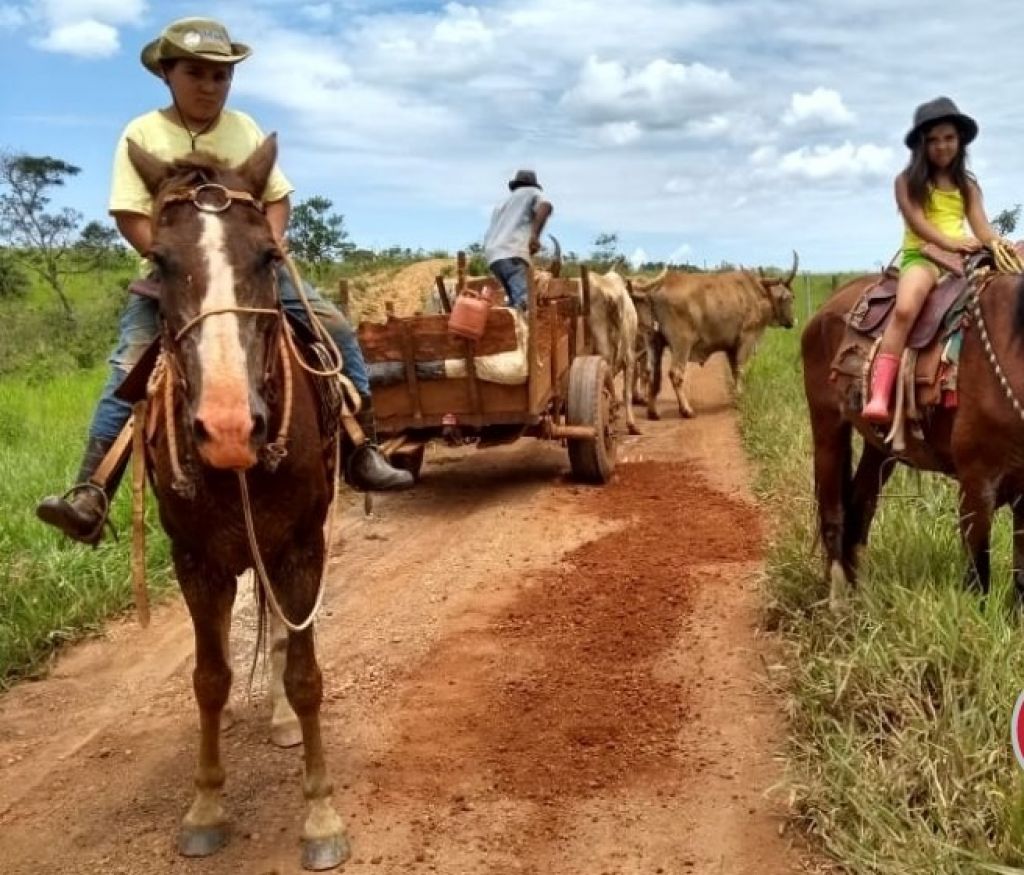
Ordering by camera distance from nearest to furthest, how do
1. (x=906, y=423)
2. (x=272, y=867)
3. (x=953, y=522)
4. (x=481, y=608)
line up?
(x=272, y=867) < (x=906, y=423) < (x=953, y=522) < (x=481, y=608)

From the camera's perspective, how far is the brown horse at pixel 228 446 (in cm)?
317

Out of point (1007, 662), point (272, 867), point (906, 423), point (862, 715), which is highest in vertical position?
point (906, 423)

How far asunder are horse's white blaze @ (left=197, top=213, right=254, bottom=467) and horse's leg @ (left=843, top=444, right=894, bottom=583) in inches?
152

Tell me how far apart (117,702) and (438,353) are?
3.95 metres

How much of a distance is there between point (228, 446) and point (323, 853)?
5.50ft

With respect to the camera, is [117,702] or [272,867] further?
[117,702]

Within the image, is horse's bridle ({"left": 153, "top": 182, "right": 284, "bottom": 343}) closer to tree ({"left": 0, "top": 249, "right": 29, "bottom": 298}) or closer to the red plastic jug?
the red plastic jug

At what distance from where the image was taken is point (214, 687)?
13.4 feet

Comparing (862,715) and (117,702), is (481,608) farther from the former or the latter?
(862,715)

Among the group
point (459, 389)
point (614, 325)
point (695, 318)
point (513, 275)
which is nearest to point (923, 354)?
point (459, 389)

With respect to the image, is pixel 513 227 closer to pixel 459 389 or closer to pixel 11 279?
pixel 459 389

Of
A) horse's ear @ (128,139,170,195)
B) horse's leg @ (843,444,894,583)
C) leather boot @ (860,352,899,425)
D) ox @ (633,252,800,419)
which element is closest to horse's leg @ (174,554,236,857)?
horse's ear @ (128,139,170,195)

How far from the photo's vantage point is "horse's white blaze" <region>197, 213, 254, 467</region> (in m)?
3.03

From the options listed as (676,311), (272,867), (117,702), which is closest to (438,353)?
(117,702)
